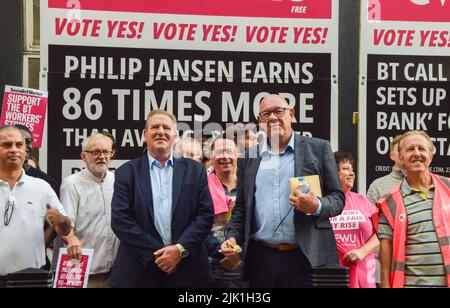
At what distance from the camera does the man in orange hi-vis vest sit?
488 cm

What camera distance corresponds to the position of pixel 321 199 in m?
4.74

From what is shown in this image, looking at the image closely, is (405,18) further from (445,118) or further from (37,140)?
(37,140)

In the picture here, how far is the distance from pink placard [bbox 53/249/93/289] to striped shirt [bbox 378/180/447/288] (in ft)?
6.83

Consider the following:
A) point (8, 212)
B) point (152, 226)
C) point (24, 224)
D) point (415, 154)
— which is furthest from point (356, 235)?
point (8, 212)

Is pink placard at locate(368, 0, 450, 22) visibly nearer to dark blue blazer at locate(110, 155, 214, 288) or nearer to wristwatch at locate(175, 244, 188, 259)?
dark blue blazer at locate(110, 155, 214, 288)

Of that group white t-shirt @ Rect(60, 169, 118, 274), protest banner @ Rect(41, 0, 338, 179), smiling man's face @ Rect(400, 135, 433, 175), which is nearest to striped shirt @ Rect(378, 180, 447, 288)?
smiling man's face @ Rect(400, 135, 433, 175)

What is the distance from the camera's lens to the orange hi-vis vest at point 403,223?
4875 millimetres

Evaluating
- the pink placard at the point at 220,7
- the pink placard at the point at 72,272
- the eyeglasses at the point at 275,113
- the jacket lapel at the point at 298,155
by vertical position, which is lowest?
the pink placard at the point at 72,272

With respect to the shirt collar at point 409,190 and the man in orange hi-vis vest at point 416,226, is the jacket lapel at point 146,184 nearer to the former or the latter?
the man in orange hi-vis vest at point 416,226

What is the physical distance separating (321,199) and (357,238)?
1028mm

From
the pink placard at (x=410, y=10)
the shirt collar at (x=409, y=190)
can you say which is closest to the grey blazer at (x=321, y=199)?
the shirt collar at (x=409, y=190)

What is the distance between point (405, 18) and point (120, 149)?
7.96ft

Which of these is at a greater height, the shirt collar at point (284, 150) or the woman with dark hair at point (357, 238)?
the shirt collar at point (284, 150)

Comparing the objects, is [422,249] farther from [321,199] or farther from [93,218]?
[93,218]
